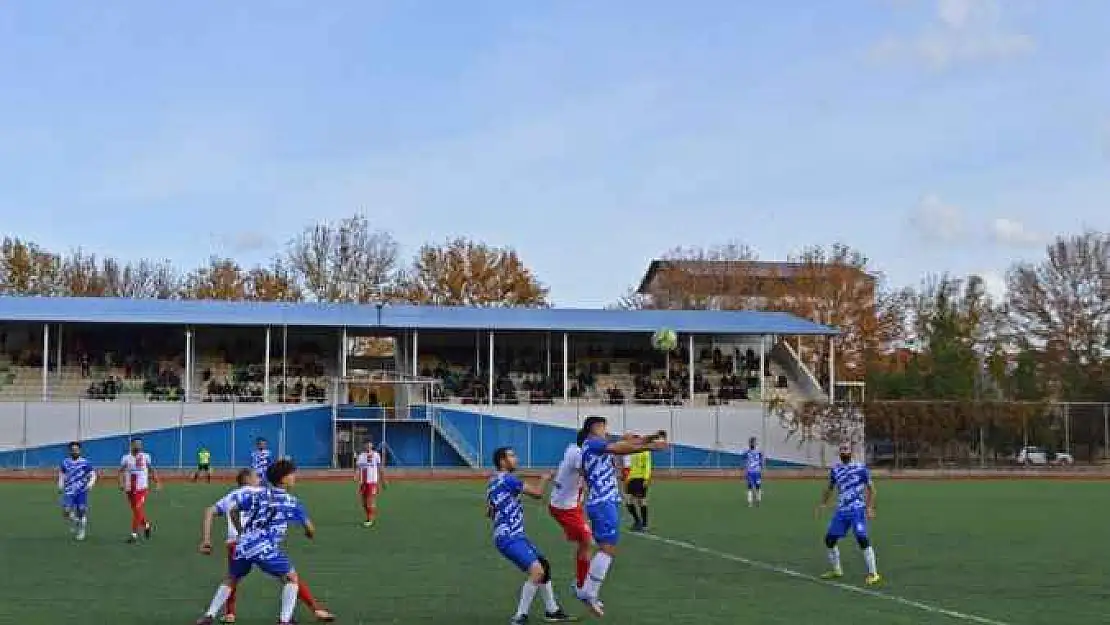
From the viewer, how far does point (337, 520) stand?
29312 millimetres

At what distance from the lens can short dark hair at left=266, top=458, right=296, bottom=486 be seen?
12.9 metres

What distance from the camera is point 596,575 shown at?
14453 millimetres

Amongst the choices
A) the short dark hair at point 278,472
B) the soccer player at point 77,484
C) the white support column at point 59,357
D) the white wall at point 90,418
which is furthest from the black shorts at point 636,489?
the white support column at point 59,357

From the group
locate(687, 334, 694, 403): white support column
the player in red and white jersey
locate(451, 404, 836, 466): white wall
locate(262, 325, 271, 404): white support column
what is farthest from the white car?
the player in red and white jersey

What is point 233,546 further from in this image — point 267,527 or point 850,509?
point 850,509

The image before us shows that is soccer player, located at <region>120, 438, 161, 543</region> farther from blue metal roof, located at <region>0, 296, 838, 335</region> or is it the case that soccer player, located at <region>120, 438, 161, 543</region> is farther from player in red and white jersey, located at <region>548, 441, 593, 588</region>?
blue metal roof, located at <region>0, 296, 838, 335</region>

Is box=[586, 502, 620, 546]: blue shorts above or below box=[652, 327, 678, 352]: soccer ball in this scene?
below

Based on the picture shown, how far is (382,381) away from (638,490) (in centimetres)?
3318

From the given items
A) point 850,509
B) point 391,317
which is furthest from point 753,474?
point 391,317

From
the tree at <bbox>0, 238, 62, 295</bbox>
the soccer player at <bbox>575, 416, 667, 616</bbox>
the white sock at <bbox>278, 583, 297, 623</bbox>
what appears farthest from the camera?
the tree at <bbox>0, 238, 62, 295</bbox>

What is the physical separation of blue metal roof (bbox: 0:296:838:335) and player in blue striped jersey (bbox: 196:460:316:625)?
48.1 metres

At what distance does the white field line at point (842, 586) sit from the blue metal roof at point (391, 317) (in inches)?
1561

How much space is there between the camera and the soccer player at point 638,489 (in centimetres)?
2650

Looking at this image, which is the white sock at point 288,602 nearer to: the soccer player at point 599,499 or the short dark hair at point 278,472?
the short dark hair at point 278,472
